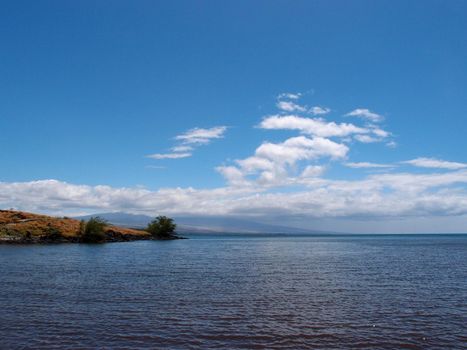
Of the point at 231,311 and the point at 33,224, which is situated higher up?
the point at 33,224

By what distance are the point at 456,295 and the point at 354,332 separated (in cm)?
1853

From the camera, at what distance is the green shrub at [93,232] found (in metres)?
144

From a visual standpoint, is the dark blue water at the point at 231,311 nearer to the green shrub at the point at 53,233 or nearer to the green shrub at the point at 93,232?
the green shrub at the point at 53,233

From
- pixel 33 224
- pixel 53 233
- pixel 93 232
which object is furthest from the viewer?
pixel 93 232

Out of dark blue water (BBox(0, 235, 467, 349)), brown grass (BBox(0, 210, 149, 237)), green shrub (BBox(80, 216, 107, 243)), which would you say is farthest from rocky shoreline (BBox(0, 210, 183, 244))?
dark blue water (BBox(0, 235, 467, 349))

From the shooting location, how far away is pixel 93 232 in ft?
474

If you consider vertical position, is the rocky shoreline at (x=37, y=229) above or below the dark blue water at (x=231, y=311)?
above

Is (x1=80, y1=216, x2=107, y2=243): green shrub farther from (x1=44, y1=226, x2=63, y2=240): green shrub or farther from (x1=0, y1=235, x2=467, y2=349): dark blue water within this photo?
(x1=0, y1=235, x2=467, y2=349): dark blue water

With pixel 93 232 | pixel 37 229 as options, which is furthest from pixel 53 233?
pixel 93 232

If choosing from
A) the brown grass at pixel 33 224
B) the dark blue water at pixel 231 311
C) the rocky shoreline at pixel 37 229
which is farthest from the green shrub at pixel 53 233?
the dark blue water at pixel 231 311

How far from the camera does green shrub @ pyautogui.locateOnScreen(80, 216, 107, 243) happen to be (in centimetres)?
14412

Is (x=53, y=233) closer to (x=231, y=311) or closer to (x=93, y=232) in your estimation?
(x=93, y=232)

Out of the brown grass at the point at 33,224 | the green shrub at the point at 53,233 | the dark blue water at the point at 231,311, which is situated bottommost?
the dark blue water at the point at 231,311

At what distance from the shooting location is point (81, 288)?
4097cm
